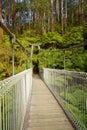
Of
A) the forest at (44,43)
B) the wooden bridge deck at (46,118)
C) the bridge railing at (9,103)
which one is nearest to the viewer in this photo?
the bridge railing at (9,103)

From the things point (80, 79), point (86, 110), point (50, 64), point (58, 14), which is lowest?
point (50, 64)

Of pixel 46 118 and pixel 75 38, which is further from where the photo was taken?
pixel 75 38

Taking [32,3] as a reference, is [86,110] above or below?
below

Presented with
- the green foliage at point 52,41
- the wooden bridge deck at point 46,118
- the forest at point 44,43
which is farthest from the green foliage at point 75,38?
the wooden bridge deck at point 46,118

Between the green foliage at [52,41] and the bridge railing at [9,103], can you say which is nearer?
the bridge railing at [9,103]

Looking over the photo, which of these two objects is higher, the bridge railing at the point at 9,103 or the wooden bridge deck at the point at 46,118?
the bridge railing at the point at 9,103

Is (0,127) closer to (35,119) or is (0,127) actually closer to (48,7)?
(35,119)

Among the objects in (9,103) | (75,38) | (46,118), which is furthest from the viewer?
(75,38)

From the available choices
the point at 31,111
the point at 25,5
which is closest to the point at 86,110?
the point at 31,111

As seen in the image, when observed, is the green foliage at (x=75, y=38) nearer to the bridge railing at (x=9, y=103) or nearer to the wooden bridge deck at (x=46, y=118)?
the wooden bridge deck at (x=46, y=118)

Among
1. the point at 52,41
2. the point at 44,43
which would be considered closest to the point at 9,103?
the point at 52,41

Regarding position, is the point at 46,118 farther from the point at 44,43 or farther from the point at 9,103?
the point at 44,43

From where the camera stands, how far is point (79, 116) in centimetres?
429

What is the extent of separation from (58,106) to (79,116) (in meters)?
2.50
